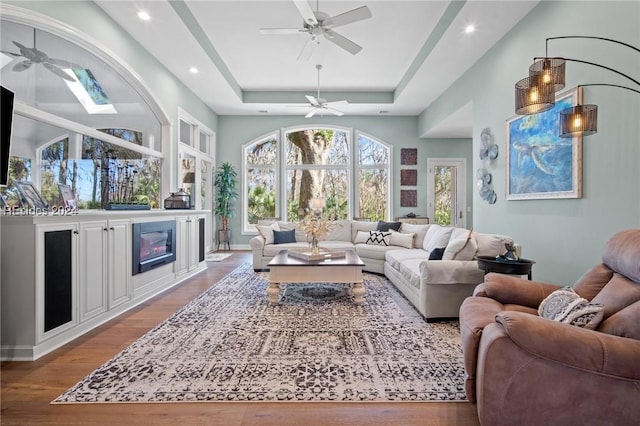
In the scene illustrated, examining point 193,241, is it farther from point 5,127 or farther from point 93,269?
point 5,127

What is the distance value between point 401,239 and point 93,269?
417 cm

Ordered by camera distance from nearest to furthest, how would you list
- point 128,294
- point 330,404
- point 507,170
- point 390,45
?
point 330,404 < point 128,294 < point 507,170 < point 390,45

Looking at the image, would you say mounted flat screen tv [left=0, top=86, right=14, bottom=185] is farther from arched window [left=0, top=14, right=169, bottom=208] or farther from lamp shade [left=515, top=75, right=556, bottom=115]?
lamp shade [left=515, top=75, right=556, bottom=115]

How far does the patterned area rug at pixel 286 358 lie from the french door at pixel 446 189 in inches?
194

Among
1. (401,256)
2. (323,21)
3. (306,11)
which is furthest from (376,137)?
(306,11)

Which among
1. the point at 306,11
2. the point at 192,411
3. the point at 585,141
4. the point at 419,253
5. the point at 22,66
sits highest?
the point at 306,11

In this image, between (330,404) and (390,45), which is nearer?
(330,404)

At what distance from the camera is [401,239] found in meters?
5.23

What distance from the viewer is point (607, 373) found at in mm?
1271

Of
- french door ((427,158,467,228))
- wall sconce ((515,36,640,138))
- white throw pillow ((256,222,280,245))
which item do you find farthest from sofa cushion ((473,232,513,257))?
french door ((427,158,467,228))

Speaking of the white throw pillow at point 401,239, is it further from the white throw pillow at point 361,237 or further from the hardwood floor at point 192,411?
the hardwood floor at point 192,411

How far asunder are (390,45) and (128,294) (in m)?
4.97

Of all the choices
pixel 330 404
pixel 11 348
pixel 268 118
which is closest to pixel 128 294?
pixel 11 348

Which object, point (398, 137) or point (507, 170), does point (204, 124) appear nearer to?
point (398, 137)
